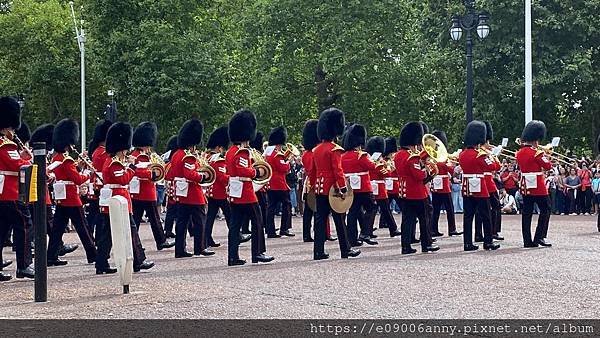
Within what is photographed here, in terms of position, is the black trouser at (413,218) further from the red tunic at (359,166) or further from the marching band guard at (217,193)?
the marching band guard at (217,193)

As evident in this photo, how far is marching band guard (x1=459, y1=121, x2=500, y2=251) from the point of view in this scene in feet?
44.7

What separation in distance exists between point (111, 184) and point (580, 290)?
5.20 m

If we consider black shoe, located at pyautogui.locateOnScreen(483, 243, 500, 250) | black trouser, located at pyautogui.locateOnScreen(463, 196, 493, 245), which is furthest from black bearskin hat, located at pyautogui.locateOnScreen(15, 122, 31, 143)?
black shoe, located at pyautogui.locateOnScreen(483, 243, 500, 250)

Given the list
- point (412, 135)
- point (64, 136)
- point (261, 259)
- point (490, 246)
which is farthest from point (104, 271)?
point (490, 246)

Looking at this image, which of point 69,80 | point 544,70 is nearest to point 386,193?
point 544,70

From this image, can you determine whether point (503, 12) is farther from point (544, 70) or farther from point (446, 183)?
point (446, 183)

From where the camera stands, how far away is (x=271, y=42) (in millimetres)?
36781

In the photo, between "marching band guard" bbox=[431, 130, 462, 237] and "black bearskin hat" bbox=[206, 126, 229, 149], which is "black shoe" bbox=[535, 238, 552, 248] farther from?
"black bearskin hat" bbox=[206, 126, 229, 149]

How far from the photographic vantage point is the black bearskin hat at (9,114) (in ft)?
36.1

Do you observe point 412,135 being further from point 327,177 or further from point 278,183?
point 278,183

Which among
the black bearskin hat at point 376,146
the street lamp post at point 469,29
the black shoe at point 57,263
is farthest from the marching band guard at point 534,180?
the street lamp post at point 469,29

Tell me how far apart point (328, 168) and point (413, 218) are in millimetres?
1591

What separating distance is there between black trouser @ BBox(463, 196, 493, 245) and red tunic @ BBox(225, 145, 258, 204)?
10.4 ft

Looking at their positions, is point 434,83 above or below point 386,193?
above
